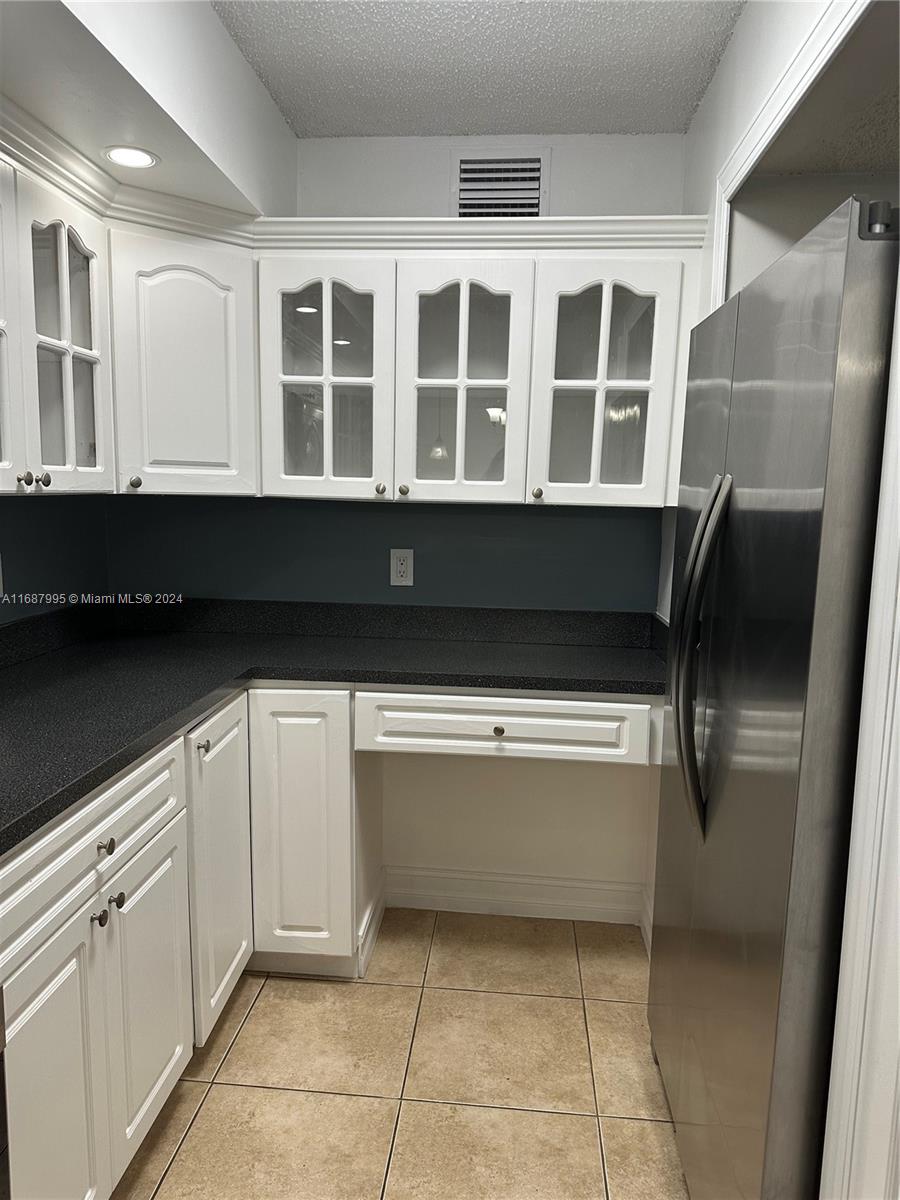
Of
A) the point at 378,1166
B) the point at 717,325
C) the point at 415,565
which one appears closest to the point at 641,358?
the point at 717,325

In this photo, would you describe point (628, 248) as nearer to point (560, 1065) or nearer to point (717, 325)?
point (717, 325)

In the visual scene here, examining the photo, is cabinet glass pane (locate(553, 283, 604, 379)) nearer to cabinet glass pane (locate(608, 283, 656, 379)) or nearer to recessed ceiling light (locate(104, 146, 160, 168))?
cabinet glass pane (locate(608, 283, 656, 379))

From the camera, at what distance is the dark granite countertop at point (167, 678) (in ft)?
4.42

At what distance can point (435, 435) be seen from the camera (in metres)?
2.34

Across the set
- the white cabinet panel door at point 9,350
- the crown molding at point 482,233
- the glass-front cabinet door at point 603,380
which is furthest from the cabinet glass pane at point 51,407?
the glass-front cabinet door at point 603,380

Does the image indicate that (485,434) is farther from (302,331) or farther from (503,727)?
(503,727)

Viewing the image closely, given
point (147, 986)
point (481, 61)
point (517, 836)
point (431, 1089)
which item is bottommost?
point (431, 1089)

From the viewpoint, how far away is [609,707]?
7.09 ft

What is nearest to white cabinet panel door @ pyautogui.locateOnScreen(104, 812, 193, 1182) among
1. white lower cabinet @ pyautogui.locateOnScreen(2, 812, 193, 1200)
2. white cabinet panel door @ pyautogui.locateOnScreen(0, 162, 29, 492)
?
white lower cabinet @ pyautogui.locateOnScreen(2, 812, 193, 1200)

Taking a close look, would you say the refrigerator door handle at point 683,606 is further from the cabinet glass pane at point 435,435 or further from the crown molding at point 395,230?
the crown molding at point 395,230

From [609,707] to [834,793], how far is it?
1.11 meters

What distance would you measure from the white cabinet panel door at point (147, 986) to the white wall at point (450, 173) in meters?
2.03

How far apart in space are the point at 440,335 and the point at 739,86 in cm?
96

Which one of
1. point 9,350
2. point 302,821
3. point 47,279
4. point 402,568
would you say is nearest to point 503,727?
point 302,821
